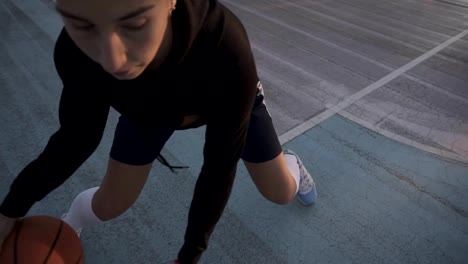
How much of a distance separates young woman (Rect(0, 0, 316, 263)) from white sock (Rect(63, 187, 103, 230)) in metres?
0.10

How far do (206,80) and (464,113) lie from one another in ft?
13.7

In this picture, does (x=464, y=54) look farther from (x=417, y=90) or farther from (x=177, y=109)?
(x=177, y=109)

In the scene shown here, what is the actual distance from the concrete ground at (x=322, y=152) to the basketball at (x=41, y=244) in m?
0.62

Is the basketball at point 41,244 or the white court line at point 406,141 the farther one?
the white court line at point 406,141

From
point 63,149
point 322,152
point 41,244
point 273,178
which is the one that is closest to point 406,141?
point 322,152

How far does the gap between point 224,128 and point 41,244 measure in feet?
3.64

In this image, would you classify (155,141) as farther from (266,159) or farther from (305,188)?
(305,188)

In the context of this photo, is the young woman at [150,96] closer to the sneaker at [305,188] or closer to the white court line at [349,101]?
the sneaker at [305,188]

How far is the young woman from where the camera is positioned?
3.74 feet

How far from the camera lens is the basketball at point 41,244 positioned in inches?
68.1

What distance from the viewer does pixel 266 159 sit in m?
2.17

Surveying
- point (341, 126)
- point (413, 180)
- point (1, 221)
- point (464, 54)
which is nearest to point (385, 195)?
point (413, 180)

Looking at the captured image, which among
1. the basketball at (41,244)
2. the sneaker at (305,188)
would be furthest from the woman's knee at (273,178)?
the basketball at (41,244)

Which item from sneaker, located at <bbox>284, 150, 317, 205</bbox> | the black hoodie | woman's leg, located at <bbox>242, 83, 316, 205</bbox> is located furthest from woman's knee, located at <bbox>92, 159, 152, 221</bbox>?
sneaker, located at <bbox>284, 150, 317, 205</bbox>
